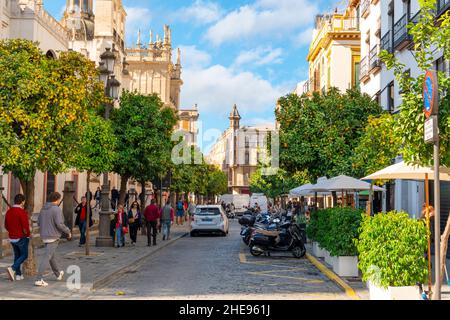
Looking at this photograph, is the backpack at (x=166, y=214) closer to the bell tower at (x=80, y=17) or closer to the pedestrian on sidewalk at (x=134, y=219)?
the pedestrian on sidewalk at (x=134, y=219)

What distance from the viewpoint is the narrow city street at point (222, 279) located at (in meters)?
11.7

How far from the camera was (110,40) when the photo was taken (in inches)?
1850

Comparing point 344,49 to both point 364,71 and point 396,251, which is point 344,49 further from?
point 396,251

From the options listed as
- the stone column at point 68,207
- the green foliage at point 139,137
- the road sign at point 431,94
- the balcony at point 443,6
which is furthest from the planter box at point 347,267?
the stone column at point 68,207

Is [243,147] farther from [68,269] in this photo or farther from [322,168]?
[68,269]

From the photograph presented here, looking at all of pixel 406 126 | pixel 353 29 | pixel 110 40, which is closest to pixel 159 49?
pixel 110 40

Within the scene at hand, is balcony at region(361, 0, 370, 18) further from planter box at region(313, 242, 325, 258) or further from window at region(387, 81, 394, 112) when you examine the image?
planter box at region(313, 242, 325, 258)

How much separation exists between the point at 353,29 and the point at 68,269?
33841 millimetres

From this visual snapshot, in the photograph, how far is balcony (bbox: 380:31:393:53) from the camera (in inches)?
1118

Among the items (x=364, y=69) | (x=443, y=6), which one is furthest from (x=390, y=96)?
(x=443, y=6)

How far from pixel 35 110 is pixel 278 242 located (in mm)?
9597

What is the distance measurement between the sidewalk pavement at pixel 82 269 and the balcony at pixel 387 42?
13155 millimetres

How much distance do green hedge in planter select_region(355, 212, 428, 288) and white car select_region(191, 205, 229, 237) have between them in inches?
828

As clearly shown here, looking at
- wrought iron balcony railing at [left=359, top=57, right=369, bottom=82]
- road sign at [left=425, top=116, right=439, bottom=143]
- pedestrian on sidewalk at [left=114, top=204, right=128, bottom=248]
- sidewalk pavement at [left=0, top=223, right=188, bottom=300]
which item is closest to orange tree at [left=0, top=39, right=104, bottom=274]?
sidewalk pavement at [left=0, top=223, right=188, bottom=300]
